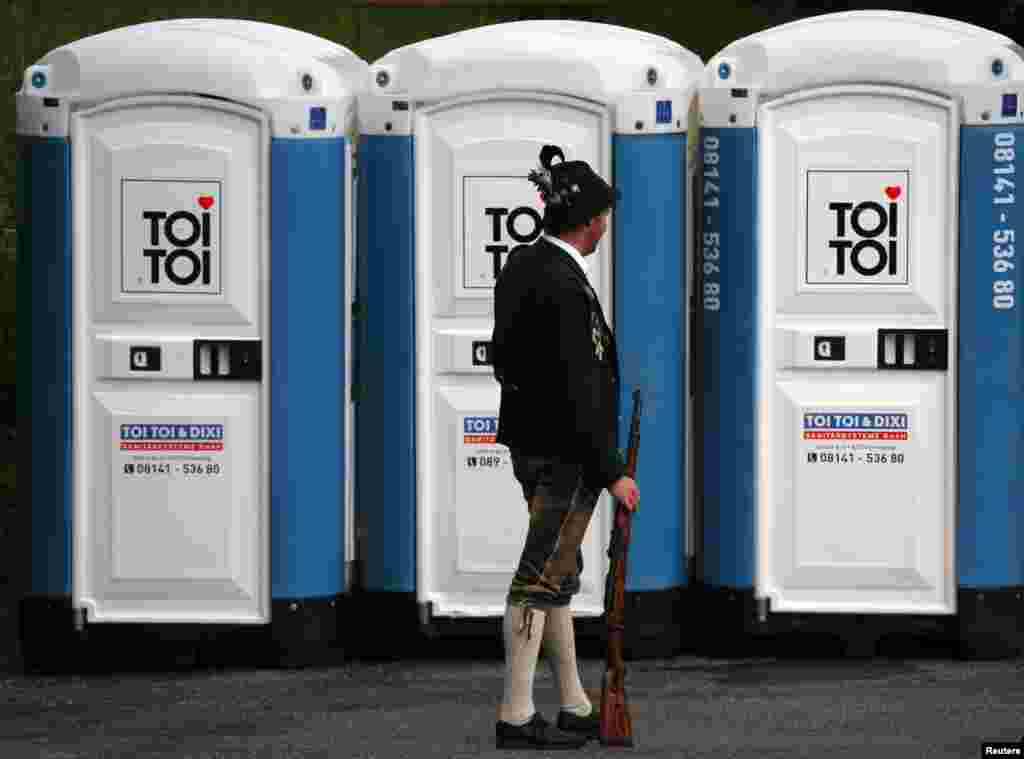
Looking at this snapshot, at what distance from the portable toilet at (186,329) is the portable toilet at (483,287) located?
0.15 m

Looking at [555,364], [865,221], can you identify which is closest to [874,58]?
[865,221]

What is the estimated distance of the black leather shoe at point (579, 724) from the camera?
7680mm

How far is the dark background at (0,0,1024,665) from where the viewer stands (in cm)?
1380

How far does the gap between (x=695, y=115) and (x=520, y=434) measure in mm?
2212

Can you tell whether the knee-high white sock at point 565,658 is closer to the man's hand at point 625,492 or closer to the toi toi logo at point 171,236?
the man's hand at point 625,492

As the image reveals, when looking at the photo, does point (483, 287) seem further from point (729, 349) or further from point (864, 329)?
point (864, 329)

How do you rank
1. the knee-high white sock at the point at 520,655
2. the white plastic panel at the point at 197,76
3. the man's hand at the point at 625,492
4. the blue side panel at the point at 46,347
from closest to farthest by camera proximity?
the man's hand at the point at 625,492, the knee-high white sock at the point at 520,655, the white plastic panel at the point at 197,76, the blue side panel at the point at 46,347

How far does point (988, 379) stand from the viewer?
29.3 ft

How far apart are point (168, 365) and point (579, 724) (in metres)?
2.15

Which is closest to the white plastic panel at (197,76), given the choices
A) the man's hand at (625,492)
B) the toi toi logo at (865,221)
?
the toi toi logo at (865,221)

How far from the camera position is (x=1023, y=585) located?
9016 mm

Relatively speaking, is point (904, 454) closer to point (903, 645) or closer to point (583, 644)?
point (903, 645)

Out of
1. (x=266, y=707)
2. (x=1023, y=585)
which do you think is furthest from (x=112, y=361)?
(x=1023, y=585)

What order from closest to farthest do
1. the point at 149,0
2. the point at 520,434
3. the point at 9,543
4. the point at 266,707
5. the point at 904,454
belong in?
1. the point at 520,434
2. the point at 266,707
3. the point at 904,454
4. the point at 9,543
5. the point at 149,0
